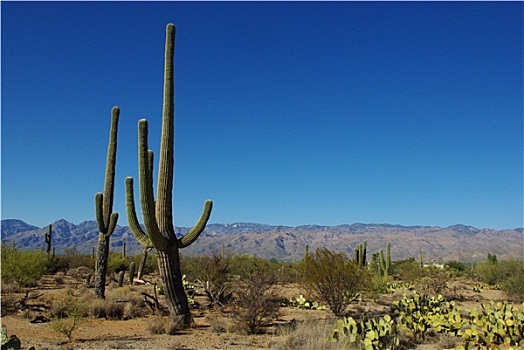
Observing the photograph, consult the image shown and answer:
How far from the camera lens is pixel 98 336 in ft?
39.8

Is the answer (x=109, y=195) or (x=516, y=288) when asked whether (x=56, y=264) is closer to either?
(x=109, y=195)

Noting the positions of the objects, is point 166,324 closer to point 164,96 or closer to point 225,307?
point 225,307

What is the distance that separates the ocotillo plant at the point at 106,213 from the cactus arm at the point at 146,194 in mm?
5949

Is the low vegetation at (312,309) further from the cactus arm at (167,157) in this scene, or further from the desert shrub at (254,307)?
the cactus arm at (167,157)

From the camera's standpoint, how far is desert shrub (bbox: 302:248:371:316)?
15.0 m

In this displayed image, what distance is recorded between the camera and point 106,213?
59.1 feet

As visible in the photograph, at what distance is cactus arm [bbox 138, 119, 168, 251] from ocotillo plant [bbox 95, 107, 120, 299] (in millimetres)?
5949

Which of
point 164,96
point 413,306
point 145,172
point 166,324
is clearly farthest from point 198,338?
point 164,96

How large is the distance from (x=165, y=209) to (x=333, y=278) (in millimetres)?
5794

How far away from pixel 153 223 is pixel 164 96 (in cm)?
404

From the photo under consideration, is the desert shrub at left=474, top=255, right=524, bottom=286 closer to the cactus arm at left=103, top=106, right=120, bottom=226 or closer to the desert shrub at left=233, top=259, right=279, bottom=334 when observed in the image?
the desert shrub at left=233, top=259, right=279, bottom=334

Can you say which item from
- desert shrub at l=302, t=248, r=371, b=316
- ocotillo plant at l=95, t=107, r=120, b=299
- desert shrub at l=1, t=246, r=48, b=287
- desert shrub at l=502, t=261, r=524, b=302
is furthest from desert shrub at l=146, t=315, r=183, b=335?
desert shrub at l=502, t=261, r=524, b=302

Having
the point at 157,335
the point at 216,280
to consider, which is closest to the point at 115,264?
the point at 216,280

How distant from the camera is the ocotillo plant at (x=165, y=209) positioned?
493 inches
